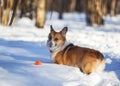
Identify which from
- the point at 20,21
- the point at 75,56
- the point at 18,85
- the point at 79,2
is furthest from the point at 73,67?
the point at 79,2

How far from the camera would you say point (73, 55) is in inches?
336

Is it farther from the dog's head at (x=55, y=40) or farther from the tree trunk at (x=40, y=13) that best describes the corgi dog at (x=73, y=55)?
the tree trunk at (x=40, y=13)

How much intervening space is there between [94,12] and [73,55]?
20925 millimetres

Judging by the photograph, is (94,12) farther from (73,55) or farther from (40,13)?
(73,55)

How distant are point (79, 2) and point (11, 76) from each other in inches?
2267

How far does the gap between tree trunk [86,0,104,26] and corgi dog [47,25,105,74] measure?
19857 millimetres

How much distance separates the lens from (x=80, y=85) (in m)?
6.94

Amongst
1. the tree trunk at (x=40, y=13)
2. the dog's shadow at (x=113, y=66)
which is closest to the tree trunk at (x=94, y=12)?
the tree trunk at (x=40, y=13)

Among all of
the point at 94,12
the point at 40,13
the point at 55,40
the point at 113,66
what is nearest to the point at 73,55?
the point at 55,40

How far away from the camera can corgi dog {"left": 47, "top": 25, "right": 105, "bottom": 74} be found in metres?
8.07

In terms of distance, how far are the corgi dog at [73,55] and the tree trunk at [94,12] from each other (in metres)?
19.9

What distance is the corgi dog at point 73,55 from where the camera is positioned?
8.07m

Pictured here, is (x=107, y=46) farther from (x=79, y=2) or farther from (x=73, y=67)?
(x=79, y=2)

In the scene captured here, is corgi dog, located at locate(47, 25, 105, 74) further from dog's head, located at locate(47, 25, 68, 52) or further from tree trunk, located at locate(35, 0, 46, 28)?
tree trunk, located at locate(35, 0, 46, 28)
